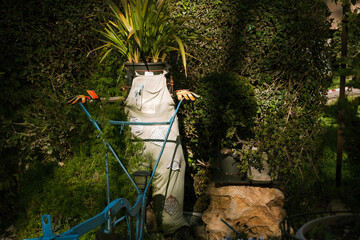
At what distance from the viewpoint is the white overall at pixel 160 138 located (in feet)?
9.27

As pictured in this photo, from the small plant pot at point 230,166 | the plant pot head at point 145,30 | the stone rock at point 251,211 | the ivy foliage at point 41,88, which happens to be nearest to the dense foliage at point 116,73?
the ivy foliage at point 41,88

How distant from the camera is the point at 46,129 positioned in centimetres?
356

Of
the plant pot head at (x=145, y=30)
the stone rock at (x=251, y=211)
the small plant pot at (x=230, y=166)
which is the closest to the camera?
the plant pot head at (x=145, y=30)

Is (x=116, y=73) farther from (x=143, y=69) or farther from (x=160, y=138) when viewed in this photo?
(x=160, y=138)

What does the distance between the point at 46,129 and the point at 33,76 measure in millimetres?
656

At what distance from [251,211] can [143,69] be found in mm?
1576

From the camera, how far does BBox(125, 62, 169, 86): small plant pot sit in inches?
111

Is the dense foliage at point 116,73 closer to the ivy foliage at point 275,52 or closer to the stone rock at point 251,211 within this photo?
the ivy foliage at point 275,52

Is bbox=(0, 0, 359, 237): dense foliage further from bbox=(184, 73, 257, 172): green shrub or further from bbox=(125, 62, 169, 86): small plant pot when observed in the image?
bbox=(125, 62, 169, 86): small plant pot

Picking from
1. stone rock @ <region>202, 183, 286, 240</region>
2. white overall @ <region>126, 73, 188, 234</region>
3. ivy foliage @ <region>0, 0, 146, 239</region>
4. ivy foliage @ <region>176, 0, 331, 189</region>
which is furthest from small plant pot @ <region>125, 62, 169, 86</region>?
stone rock @ <region>202, 183, 286, 240</region>

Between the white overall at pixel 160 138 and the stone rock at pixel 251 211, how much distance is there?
446 mm

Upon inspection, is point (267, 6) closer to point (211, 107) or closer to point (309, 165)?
point (211, 107)

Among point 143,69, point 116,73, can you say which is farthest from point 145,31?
point 116,73

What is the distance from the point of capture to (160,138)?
2.82 meters
